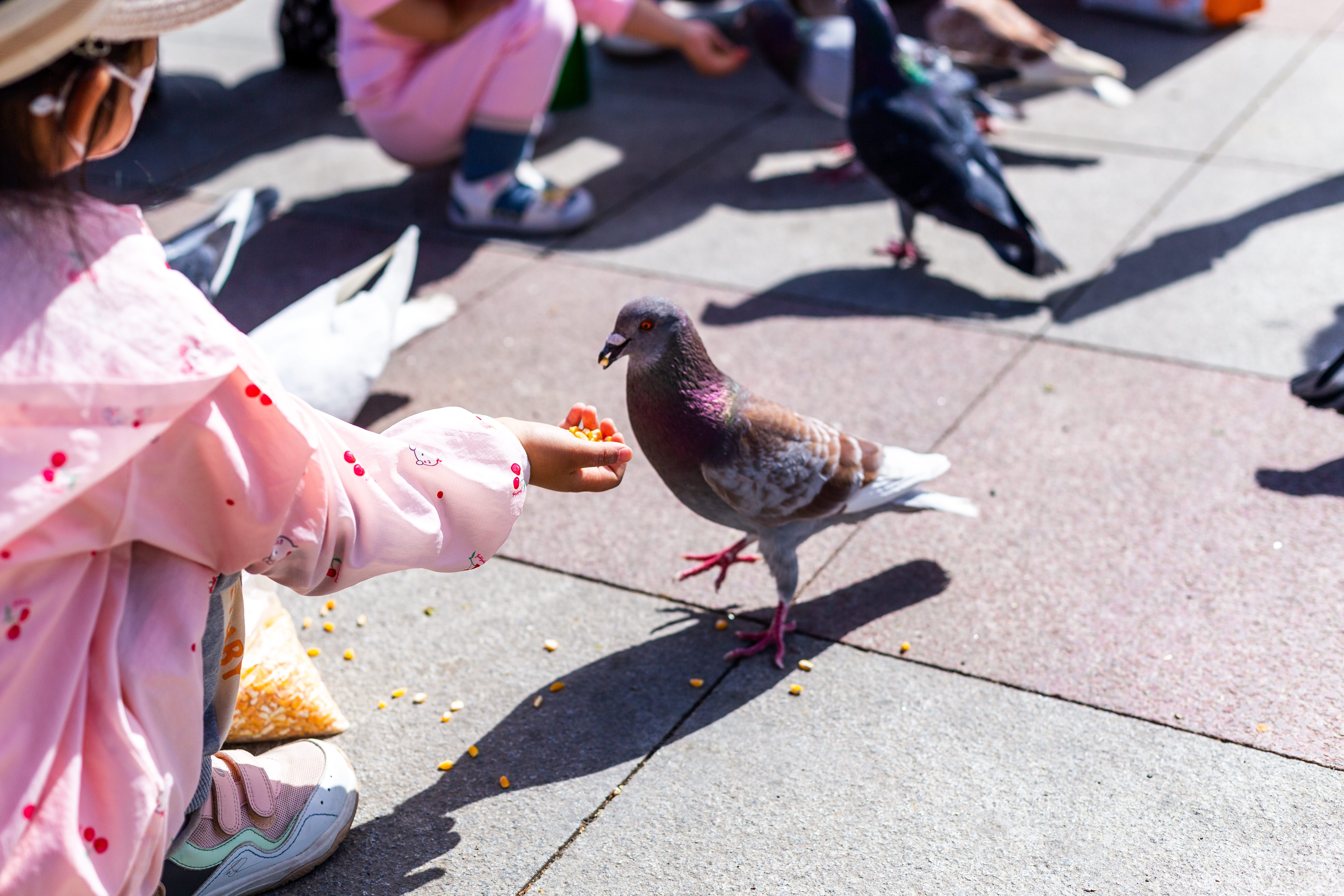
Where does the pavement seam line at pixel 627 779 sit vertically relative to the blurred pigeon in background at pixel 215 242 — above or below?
below

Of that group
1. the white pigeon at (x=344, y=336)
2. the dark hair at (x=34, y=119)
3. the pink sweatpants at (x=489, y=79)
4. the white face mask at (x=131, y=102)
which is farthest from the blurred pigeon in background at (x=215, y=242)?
the dark hair at (x=34, y=119)

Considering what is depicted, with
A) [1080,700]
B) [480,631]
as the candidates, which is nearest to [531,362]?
[480,631]

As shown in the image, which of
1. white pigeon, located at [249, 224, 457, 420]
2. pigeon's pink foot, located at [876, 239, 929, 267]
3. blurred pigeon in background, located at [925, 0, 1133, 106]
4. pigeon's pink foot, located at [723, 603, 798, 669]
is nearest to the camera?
pigeon's pink foot, located at [723, 603, 798, 669]

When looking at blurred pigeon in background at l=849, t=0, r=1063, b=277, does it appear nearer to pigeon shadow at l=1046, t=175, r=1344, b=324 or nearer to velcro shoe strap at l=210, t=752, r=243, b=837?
pigeon shadow at l=1046, t=175, r=1344, b=324

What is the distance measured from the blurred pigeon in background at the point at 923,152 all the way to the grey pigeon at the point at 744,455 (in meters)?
1.84

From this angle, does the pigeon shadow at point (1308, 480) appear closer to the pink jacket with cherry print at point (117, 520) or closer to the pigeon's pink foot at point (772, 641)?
the pigeon's pink foot at point (772, 641)

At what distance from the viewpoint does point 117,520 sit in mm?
1734

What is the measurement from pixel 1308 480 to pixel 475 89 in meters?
3.59

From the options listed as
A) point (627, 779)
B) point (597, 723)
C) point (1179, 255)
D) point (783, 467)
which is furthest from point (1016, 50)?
point (627, 779)

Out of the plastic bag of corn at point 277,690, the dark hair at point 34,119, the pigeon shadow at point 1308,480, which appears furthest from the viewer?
the pigeon shadow at point 1308,480

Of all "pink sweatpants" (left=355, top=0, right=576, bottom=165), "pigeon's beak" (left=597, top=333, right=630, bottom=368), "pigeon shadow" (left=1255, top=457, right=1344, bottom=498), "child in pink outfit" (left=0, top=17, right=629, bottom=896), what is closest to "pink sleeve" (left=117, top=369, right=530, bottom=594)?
"child in pink outfit" (left=0, top=17, right=629, bottom=896)

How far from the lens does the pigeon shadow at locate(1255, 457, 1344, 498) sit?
11.3 feet

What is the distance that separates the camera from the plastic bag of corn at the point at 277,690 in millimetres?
2645

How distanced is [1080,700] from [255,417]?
6.28ft
